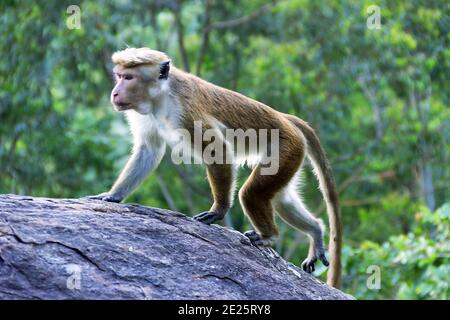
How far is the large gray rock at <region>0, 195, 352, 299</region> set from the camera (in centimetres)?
566

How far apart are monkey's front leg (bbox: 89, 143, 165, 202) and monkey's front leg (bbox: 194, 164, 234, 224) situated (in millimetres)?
635

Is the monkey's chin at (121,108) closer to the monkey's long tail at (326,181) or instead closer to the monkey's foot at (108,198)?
the monkey's foot at (108,198)

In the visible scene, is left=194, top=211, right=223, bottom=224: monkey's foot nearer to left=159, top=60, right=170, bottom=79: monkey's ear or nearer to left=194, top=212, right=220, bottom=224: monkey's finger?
left=194, top=212, right=220, bottom=224: monkey's finger

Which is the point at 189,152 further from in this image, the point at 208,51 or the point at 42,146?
the point at 208,51

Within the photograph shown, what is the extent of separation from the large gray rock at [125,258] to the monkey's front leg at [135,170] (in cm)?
47

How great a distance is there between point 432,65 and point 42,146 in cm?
768

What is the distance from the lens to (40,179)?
1537 cm

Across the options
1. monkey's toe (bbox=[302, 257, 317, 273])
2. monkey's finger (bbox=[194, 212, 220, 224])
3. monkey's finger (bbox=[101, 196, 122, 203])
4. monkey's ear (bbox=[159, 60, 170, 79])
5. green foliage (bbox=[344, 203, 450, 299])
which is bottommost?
green foliage (bbox=[344, 203, 450, 299])

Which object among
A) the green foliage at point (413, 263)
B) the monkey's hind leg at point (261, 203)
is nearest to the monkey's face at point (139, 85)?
the monkey's hind leg at point (261, 203)

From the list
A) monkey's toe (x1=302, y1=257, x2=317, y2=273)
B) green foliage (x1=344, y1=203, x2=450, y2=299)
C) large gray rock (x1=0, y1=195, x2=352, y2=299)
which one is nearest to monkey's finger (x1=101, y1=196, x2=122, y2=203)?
large gray rock (x1=0, y1=195, x2=352, y2=299)

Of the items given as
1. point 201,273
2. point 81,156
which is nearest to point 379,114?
point 81,156

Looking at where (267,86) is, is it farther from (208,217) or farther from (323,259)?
(208,217)

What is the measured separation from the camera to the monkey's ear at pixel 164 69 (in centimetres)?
756

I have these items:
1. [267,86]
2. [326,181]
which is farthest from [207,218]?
[267,86]
